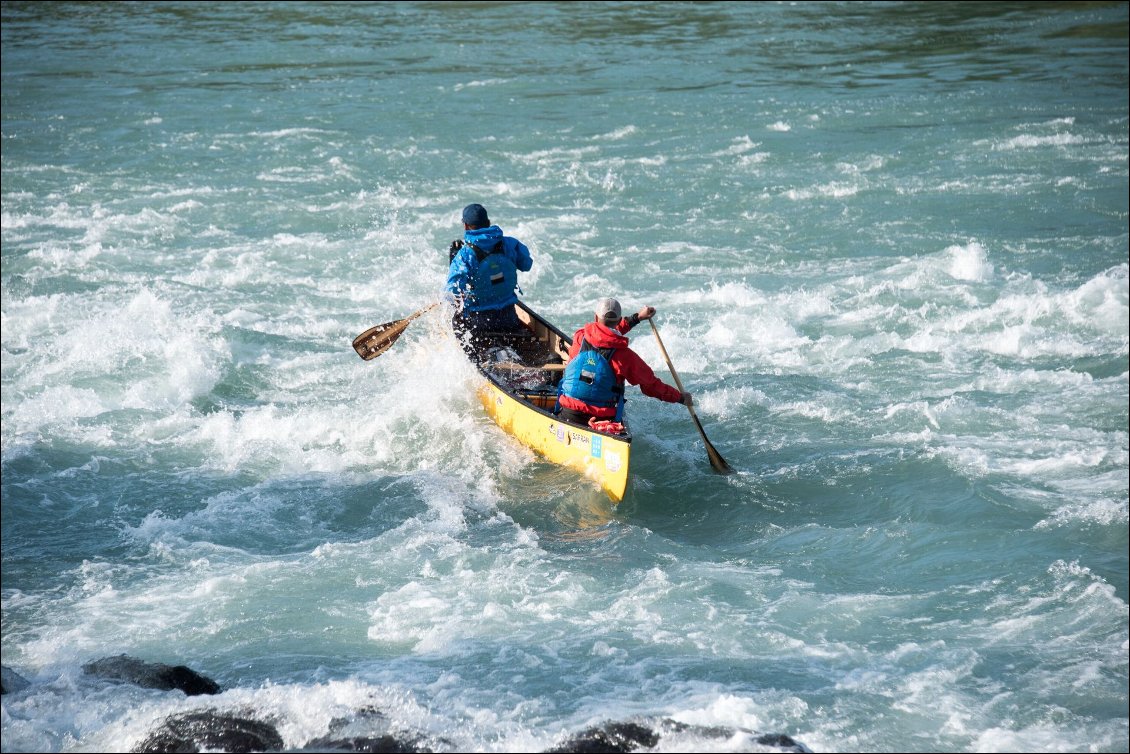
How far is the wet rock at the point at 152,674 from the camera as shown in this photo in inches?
268

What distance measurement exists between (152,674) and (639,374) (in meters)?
4.63

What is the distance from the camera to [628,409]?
1182 centimetres

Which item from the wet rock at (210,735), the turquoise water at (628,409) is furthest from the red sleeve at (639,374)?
the wet rock at (210,735)

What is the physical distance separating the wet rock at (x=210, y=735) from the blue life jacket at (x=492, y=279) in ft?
20.0

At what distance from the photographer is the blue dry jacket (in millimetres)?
11383

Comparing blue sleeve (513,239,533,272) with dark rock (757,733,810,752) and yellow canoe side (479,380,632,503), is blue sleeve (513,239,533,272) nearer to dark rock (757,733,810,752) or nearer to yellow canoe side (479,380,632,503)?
yellow canoe side (479,380,632,503)

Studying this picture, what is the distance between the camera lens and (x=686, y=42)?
3023 centimetres

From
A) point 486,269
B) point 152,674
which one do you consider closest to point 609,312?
point 486,269

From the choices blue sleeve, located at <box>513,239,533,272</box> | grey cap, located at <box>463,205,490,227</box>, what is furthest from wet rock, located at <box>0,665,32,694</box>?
blue sleeve, located at <box>513,239,533,272</box>

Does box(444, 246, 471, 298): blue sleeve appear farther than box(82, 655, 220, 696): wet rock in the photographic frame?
Yes

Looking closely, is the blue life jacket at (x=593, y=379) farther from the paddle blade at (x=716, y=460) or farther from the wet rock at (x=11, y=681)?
the wet rock at (x=11, y=681)

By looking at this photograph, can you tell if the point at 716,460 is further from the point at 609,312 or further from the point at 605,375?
the point at 609,312

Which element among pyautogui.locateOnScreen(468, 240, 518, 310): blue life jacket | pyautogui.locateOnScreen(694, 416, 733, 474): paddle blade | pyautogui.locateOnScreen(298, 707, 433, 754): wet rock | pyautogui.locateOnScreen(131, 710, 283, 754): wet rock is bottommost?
pyautogui.locateOnScreen(298, 707, 433, 754): wet rock

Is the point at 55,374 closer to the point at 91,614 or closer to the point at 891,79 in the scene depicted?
the point at 91,614
